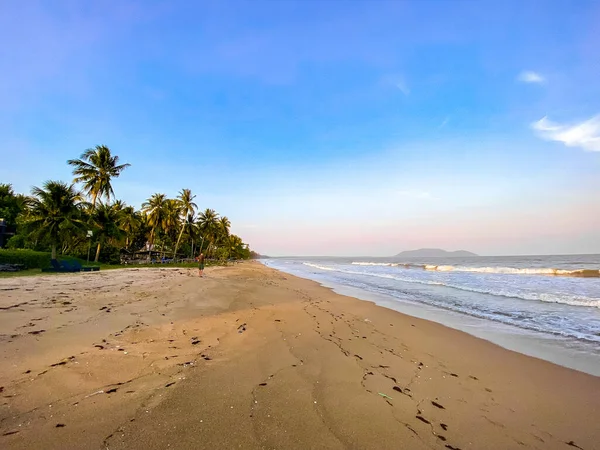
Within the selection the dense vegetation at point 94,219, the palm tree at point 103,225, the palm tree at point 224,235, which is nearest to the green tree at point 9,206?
the dense vegetation at point 94,219

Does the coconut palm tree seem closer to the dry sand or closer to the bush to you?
the bush

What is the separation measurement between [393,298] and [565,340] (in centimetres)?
778

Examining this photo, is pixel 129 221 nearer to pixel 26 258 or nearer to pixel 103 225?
pixel 103 225

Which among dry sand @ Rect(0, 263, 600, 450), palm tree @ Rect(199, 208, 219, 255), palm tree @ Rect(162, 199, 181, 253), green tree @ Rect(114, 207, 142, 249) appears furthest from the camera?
palm tree @ Rect(199, 208, 219, 255)

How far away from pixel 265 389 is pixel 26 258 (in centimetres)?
2848

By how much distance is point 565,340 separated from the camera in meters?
7.23

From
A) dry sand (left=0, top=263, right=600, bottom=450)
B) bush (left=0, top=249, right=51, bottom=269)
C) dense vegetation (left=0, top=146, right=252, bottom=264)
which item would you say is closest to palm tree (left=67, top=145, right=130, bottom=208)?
dense vegetation (left=0, top=146, right=252, bottom=264)

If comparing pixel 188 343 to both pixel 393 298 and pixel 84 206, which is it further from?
pixel 84 206

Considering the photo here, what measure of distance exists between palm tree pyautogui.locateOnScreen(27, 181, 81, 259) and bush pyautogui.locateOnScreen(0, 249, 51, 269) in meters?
1.22

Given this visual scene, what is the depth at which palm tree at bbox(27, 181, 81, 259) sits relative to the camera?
26.3m

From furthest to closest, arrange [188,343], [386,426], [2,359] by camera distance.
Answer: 1. [188,343]
2. [2,359]
3. [386,426]

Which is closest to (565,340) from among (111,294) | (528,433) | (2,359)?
(528,433)

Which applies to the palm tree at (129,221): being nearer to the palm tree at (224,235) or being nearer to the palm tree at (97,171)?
the palm tree at (97,171)

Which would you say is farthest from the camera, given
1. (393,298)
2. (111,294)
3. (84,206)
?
(84,206)
